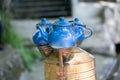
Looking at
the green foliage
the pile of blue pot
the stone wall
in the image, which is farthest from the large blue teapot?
the green foliage

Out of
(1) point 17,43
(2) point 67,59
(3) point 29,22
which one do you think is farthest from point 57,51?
(3) point 29,22

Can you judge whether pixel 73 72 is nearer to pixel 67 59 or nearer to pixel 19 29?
pixel 67 59

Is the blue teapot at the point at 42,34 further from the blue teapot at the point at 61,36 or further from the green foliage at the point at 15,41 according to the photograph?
the green foliage at the point at 15,41

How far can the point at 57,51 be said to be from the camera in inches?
92.6

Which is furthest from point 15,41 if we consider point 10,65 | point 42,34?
point 42,34

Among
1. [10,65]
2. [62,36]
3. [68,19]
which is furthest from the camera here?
[68,19]

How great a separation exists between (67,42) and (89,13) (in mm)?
8022

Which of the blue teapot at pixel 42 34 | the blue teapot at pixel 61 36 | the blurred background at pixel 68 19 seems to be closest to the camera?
the blue teapot at pixel 61 36

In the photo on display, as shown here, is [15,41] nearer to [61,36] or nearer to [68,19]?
[68,19]

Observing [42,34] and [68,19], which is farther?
[68,19]

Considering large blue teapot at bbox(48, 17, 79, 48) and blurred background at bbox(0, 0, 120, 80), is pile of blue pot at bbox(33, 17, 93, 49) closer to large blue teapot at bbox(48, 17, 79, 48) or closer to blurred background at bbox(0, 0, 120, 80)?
large blue teapot at bbox(48, 17, 79, 48)

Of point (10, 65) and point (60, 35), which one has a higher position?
point (60, 35)

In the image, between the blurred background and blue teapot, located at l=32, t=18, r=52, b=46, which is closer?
blue teapot, located at l=32, t=18, r=52, b=46

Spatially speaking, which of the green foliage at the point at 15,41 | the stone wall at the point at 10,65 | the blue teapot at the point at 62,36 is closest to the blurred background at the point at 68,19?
the green foliage at the point at 15,41
